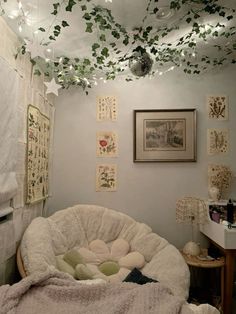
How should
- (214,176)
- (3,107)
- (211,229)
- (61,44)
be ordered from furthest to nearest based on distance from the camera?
1. (214,176)
2. (211,229)
3. (61,44)
4. (3,107)

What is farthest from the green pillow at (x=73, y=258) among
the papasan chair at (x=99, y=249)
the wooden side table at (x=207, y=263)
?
the wooden side table at (x=207, y=263)

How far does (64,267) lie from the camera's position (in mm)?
2303

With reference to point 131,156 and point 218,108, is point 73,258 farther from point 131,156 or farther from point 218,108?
point 218,108

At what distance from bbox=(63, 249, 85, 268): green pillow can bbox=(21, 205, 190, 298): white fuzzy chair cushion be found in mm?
79

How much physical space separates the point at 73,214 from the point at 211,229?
131 cm

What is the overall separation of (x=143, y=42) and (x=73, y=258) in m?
1.88

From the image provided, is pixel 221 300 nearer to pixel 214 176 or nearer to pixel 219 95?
pixel 214 176

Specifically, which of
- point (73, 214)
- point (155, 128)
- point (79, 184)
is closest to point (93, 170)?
point (79, 184)

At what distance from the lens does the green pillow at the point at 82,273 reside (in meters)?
2.23

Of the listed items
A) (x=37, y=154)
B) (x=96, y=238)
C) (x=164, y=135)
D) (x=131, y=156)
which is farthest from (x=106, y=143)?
(x=96, y=238)

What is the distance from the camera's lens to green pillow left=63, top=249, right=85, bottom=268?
241cm

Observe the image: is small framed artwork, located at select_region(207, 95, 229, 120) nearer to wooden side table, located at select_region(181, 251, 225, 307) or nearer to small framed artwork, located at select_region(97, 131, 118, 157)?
small framed artwork, located at select_region(97, 131, 118, 157)

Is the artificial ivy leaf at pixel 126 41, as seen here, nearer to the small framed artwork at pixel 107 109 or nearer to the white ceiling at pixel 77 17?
the white ceiling at pixel 77 17

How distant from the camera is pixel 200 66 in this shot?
309 cm
